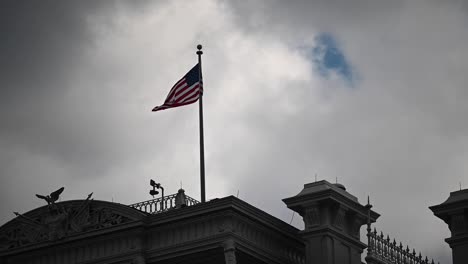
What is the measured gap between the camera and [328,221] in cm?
4469

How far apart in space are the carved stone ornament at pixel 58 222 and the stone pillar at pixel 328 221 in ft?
20.4

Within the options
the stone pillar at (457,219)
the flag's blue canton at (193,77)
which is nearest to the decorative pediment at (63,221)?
the flag's blue canton at (193,77)

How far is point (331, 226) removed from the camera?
44.7 metres

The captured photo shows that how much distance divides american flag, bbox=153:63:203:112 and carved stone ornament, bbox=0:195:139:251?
5478mm

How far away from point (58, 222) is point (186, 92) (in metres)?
7.24

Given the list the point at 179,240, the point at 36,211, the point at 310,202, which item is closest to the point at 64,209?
A: the point at 36,211

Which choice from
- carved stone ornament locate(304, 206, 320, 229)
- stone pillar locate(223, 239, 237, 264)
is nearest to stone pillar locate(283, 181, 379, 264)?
carved stone ornament locate(304, 206, 320, 229)

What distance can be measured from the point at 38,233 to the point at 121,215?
406 centimetres

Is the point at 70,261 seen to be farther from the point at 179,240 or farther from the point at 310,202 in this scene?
the point at 310,202

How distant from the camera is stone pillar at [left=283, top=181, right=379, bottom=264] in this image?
44406mm

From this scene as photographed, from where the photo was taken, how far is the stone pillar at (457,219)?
45.1 m

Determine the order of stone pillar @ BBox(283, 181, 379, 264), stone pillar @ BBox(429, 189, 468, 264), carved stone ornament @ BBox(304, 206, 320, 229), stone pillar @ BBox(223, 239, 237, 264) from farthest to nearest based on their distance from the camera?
stone pillar @ BBox(429, 189, 468, 264) → carved stone ornament @ BBox(304, 206, 320, 229) → stone pillar @ BBox(283, 181, 379, 264) → stone pillar @ BBox(223, 239, 237, 264)

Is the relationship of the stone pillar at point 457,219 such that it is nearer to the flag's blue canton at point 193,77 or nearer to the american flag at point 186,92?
the american flag at point 186,92

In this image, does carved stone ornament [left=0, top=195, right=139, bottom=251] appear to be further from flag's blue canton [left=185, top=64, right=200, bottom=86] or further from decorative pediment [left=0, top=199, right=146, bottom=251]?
flag's blue canton [left=185, top=64, right=200, bottom=86]
